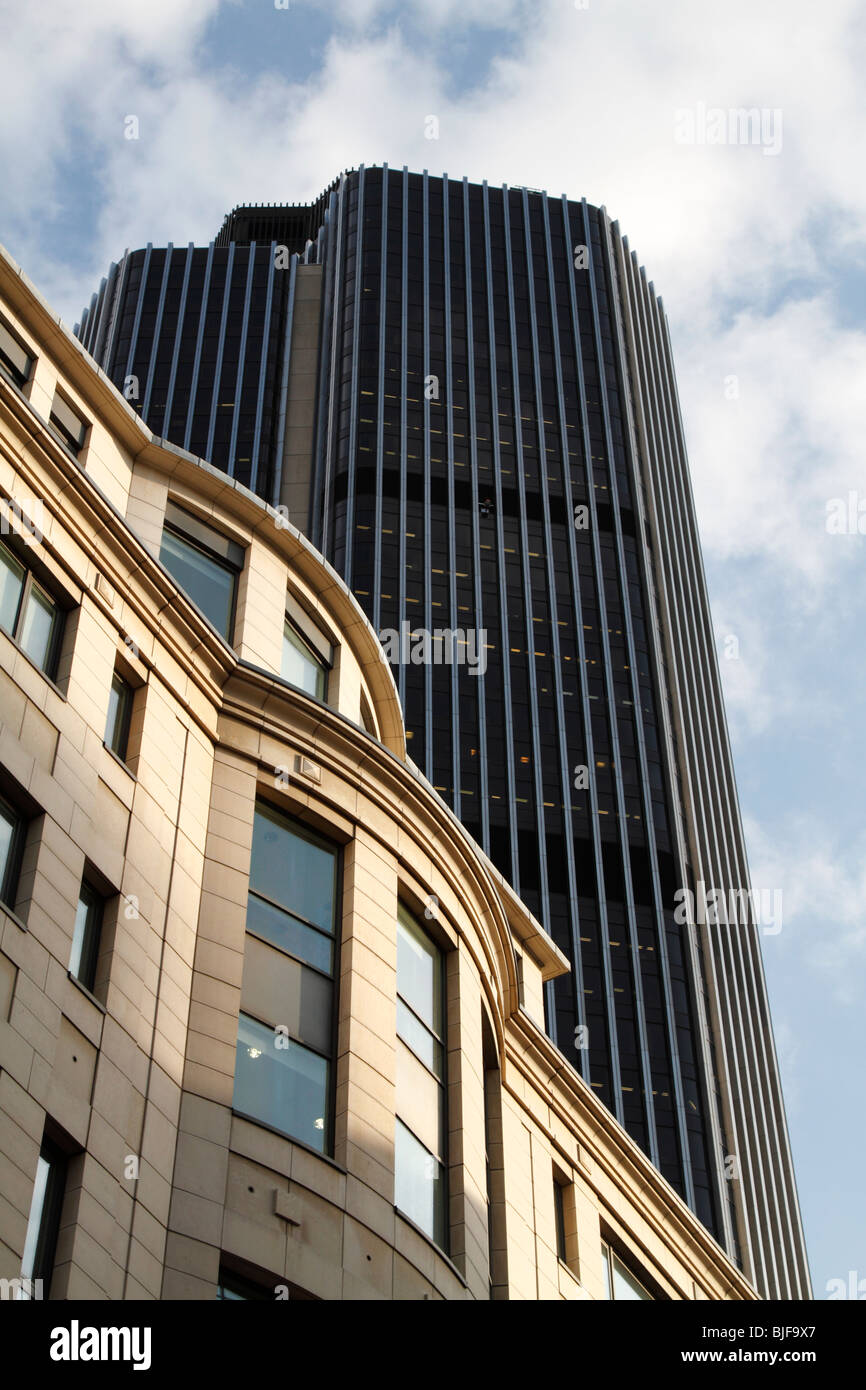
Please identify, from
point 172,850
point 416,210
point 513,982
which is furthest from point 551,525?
point 172,850

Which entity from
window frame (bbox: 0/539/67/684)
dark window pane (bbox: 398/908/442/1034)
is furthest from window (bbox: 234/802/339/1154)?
window frame (bbox: 0/539/67/684)

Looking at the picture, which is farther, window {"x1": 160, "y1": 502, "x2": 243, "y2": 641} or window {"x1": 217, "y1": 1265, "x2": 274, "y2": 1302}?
window {"x1": 160, "y1": 502, "x2": 243, "y2": 641}

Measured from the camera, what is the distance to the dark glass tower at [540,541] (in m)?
114

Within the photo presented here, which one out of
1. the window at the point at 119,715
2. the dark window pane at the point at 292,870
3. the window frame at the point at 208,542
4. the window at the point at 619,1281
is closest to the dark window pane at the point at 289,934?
the dark window pane at the point at 292,870

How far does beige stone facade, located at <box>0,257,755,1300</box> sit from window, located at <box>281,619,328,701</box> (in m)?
0.36

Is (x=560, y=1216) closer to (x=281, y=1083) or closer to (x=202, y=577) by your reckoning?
(x=281, y=1083)

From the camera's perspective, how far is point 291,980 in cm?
2612

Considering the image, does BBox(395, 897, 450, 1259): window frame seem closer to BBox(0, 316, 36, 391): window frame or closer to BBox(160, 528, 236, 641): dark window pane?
BBox(160, 528, 236, 641): dark window pane

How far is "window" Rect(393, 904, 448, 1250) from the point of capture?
26.4m

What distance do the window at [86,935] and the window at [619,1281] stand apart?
1894cm

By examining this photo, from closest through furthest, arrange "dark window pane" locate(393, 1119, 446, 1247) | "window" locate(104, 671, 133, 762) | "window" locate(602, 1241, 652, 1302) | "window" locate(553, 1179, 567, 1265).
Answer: "window" locate(104, 671, 133, 762)
"dark window pane" locate(393, 1119, 446, 1247)
"window" locate(553, 1179, 567, 1265)
"window" locate(602, 1241, 652, 1302)

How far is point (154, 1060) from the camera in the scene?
23391 millimetres

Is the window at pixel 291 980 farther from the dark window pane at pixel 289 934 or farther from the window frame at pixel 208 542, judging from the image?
the window frame at pixel 208 542
